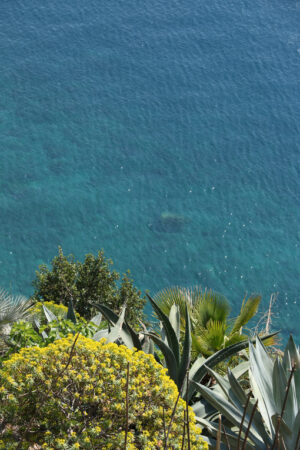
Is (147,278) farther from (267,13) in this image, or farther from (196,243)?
(267,13)

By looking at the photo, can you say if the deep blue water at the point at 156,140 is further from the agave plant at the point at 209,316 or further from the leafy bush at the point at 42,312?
the agave plant at the point at 209,316

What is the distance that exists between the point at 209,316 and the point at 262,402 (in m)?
2.54

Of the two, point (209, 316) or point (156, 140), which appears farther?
point (156, 140)

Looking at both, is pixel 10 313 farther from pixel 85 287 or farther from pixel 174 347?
pixel 85 287

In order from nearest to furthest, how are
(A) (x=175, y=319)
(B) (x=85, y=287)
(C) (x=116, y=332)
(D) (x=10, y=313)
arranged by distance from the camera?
(C) (x=116, y=332) < (A) (x=175, y=319) < (D) (x=10, y=313) < (B) (x=85, y=287)

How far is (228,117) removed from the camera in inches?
988

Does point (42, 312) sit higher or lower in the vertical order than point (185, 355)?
higher

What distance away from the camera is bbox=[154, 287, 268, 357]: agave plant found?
24.4ft

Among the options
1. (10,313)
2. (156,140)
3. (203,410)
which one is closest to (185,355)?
(203,410)

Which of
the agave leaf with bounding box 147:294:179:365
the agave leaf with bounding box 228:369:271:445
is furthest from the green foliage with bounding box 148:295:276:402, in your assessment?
the agave leaf with bounding box 228:369:271:445

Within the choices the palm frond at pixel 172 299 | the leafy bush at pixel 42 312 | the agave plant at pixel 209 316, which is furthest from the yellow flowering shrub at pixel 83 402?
the palm frond at pixel 172 299

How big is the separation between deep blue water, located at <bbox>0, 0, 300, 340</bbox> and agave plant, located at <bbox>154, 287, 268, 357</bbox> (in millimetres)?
9586

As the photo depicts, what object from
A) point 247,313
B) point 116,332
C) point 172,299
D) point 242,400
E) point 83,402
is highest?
point 172,299

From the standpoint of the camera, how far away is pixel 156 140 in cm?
2345
